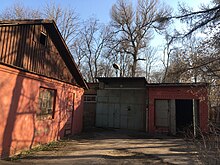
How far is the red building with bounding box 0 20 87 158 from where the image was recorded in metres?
6.70

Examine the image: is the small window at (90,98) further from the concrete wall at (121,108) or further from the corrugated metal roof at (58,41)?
the corrugated metal roof at (58,41)

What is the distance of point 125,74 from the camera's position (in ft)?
93.9

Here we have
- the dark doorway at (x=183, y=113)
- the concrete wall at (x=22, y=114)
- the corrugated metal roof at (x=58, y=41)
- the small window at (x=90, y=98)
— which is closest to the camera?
the concrete wall at (x=22, y=114)

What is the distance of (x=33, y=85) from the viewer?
26.8 feet

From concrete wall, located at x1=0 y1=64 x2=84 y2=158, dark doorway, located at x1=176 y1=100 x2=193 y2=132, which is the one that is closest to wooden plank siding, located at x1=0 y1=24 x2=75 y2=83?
concrete wall, located at x1=0 y1=64 x2=84 y2=158

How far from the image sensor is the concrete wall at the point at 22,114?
21.8 feet

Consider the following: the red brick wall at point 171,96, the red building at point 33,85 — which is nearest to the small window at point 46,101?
the red building at point 33,85

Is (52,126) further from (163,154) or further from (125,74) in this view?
(125,74)

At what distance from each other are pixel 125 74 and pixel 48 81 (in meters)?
20.1

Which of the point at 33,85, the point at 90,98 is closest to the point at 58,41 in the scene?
the point at 33,85

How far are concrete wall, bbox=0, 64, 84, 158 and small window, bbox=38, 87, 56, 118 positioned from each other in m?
0.23

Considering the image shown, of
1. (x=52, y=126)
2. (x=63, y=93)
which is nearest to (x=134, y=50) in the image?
(x=63, y=93)

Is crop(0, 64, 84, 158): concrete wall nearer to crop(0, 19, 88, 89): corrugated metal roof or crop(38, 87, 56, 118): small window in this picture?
crop(38, 87, 56, 118): small window

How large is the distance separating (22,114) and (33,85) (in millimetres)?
1283
